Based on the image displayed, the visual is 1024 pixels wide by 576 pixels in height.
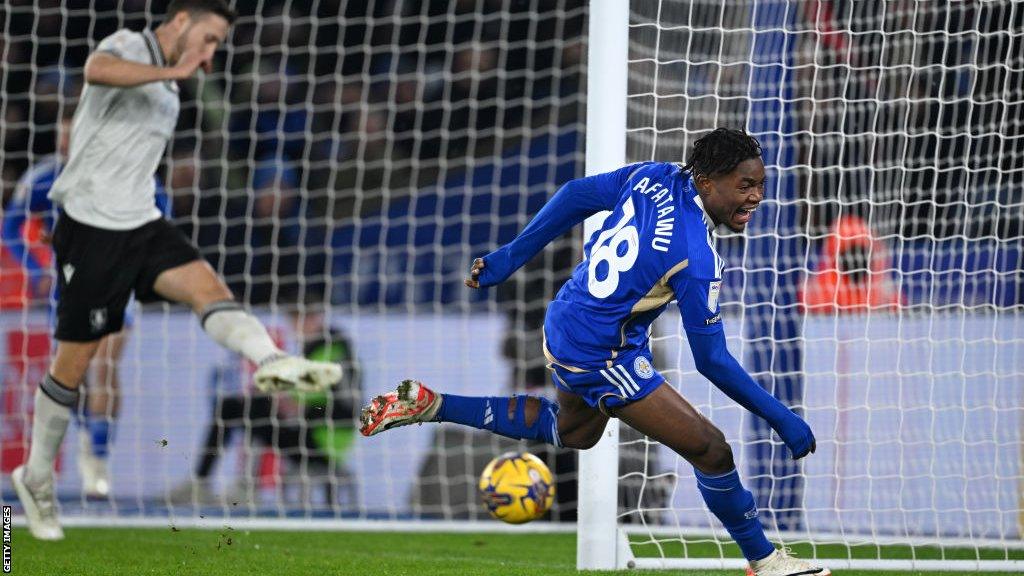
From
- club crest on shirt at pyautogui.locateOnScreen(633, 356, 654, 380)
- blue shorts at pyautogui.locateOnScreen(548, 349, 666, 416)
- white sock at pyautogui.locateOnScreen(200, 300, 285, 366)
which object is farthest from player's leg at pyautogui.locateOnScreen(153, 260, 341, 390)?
club crest on shirt at pyautogui.locateOnScreen(633, 356, 654, 380)

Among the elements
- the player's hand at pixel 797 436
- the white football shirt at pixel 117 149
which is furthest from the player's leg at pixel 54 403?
the player's hand at pixel 797 436

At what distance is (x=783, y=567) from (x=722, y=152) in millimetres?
1272

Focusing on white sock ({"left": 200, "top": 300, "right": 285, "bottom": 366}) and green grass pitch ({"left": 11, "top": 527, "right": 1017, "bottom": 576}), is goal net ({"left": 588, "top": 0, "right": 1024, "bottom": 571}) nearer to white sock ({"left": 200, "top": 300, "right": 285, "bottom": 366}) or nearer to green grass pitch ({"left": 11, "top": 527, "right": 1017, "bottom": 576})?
green grass pitch ({"left": 11, "top": 527, "right": 1017, "bottom": 576})

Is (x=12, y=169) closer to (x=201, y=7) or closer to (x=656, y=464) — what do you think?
(x=201, y=7)

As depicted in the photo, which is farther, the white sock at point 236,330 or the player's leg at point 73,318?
the player's leg at point 73,318

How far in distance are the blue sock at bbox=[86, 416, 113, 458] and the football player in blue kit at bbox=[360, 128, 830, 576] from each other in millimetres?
3850

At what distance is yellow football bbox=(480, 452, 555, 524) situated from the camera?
4824mm

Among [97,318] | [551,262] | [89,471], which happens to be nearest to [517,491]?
[97,318]

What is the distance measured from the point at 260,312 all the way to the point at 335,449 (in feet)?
2.98

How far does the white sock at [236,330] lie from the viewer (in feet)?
16.4

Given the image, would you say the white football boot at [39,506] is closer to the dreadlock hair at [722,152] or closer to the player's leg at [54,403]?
the player's leg at [54,403]

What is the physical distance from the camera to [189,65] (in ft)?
16.5

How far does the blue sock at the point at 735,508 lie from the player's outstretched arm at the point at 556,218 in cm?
88

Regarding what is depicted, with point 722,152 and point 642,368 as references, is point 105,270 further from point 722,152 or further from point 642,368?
point 722,152
